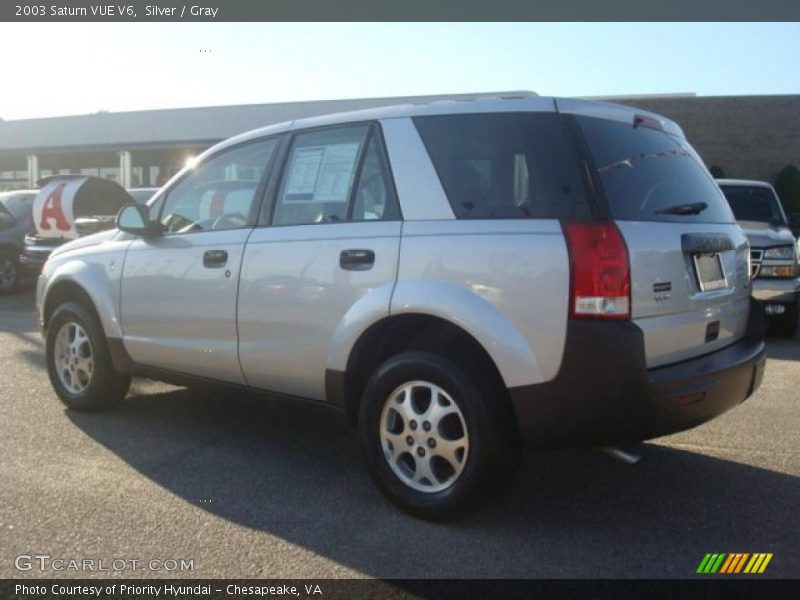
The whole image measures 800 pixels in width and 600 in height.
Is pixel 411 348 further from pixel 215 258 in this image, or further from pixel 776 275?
pixel 776 275

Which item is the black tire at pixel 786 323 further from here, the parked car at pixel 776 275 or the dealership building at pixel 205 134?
the dealership building at pixel 205 134

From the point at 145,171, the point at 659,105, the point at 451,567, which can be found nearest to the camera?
the point at 451,567

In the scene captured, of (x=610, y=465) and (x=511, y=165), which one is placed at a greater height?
(x=511, y=165)

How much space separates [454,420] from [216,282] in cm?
171

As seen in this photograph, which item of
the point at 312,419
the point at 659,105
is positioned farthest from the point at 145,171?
the point at 312,419

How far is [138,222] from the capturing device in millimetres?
4922

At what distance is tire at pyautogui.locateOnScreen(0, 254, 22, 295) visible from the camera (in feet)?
→ 41.9

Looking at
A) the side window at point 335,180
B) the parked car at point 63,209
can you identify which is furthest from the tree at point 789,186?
the side window at point 335,180

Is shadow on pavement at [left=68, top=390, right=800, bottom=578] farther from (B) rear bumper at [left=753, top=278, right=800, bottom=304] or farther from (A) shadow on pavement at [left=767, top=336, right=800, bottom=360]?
(B) rear bumper at [left=753, top=278, right=800, bottom=304]

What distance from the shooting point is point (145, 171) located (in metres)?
42.0

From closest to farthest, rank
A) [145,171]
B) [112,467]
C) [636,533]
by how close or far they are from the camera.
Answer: [636,533]
[112,467]
[145,171]

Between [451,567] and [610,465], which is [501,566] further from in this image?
[610,465]

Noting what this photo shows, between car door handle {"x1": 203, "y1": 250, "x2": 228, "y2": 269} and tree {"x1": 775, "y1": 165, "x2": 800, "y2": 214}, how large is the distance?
24.4 m

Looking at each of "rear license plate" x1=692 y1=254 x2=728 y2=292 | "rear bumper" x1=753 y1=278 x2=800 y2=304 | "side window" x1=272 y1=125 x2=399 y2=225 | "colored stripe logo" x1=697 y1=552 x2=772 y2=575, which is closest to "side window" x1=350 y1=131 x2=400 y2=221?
"side window" x1=272 y1=125 x2=399 y2=225
